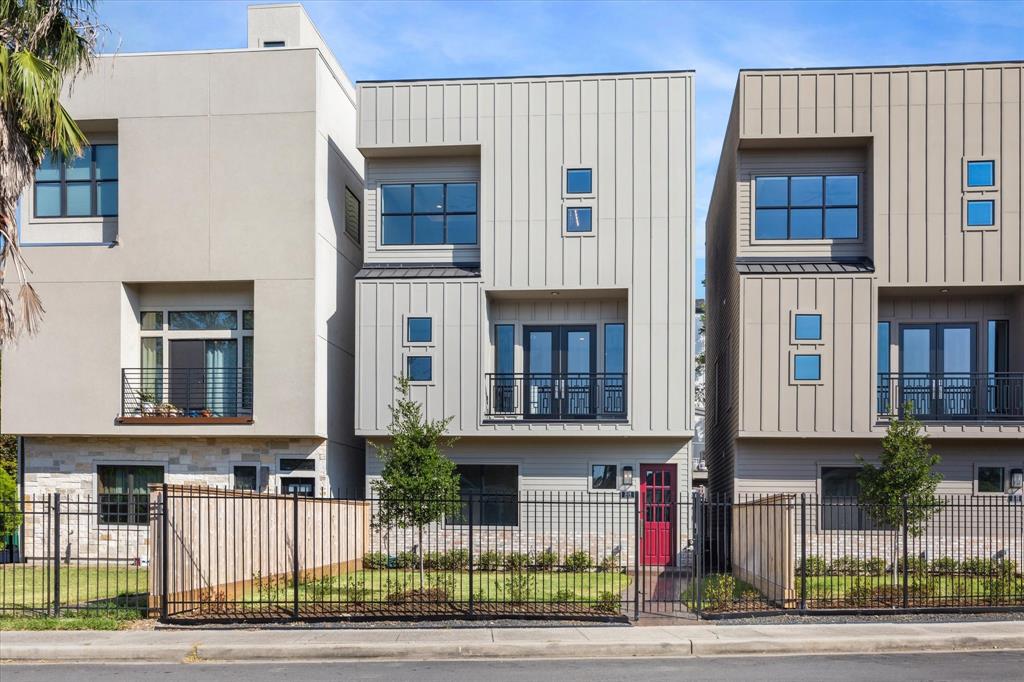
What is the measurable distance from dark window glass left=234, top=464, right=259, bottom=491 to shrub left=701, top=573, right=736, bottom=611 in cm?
1230

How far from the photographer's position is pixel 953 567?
22.1 m

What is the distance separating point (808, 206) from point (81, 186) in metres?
17.7

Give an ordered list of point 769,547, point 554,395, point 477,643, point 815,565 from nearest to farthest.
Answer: point 477,643
point 769,547
point 815,565
point 554,395

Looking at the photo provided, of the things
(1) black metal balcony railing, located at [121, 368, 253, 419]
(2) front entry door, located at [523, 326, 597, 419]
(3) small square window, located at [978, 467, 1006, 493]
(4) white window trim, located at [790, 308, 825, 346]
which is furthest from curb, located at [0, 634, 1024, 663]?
(1) black metal balcony railing, located at [121, 368, 253, 419]

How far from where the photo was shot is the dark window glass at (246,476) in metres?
26.5

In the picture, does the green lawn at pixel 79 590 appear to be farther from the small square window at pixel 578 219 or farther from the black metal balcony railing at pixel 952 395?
the black metal balcony railing at pixel 952 395

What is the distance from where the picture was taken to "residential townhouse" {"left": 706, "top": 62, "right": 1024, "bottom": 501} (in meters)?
24.3

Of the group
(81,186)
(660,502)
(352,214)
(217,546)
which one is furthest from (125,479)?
(660,502)

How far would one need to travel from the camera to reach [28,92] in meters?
16.8

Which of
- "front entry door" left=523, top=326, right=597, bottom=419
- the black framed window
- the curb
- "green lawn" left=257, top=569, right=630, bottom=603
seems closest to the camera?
the curb

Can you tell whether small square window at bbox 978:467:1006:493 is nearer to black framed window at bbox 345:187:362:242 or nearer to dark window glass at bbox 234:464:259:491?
black framed window at bbox 345:187:362:242

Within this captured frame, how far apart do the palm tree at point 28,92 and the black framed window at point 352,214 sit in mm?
10236

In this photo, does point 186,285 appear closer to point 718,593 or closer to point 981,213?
point 718,593

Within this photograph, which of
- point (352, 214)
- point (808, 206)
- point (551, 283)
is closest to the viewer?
point (808, 206)
